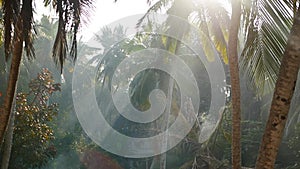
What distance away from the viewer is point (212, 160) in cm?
1686

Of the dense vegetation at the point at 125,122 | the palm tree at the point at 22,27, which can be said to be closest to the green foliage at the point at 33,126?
the dense vegetation at the point at 125,122

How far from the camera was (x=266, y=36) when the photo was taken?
21.8ft

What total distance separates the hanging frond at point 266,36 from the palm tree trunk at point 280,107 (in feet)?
6.53

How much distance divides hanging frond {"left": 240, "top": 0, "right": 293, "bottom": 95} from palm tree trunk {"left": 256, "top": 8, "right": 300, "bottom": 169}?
1.99m

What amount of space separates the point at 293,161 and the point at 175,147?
6.13 metres

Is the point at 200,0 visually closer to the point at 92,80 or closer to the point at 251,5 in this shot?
the point at 251,5

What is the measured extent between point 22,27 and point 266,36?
3444 millimetres

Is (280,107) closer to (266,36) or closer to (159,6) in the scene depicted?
(266,36)

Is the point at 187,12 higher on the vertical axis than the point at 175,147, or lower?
higher

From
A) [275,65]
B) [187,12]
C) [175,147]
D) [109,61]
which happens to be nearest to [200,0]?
[187,12]

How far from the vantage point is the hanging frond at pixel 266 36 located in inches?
238

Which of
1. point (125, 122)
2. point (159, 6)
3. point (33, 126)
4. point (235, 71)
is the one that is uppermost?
point (159, 6)

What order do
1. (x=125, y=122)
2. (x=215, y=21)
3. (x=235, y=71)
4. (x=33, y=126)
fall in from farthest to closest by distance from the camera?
(x=125, y=122) → (x=33, y=126) → (x=215, y=21) → (x=235, y=71)

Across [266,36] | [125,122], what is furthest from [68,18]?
[125,122]
